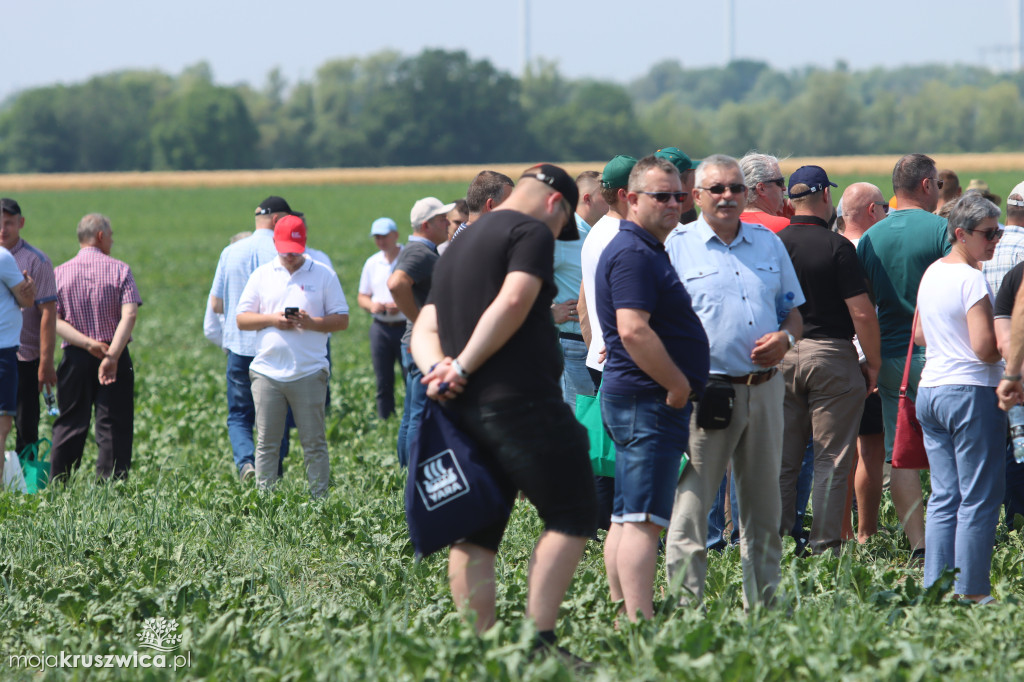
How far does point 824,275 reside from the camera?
17.9 ft

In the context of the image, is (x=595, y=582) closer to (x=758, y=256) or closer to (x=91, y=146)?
(x=758, y=256)

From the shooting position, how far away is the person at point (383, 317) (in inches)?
420

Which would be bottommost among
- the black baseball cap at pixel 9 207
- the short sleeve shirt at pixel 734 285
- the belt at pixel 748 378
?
the belt at pixel 748 378

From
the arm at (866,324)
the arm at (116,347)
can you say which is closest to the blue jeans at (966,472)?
the arm at (866,324)

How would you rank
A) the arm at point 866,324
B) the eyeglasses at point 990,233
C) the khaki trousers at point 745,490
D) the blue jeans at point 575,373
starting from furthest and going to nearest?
1. the blue jeans at point 575,373
2. the arm at point 866,324
3. the eyeglasses at point 990,233
4. the khaki trousers at point 745,490

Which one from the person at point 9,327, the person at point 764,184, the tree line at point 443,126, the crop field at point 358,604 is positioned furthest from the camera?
the tree line at point 443,126

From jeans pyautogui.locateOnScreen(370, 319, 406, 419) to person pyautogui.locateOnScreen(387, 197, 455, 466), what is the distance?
10.0 feet

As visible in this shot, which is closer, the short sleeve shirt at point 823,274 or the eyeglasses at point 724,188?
the eyeglasses at point 724,188

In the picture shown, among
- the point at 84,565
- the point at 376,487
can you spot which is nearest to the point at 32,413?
Answer: the point at 376,487

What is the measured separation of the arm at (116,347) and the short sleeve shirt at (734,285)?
14.9 feet

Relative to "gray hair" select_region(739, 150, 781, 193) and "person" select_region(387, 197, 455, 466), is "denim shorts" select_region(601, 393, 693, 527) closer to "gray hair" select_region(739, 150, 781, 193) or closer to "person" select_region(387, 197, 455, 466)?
"gray hair" select_region(739, 150, 781, 193)

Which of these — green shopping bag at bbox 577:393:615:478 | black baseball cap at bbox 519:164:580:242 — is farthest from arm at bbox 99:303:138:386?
black baseball cap at bbox 519:164:580:242

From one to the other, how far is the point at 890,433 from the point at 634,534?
6.81ft

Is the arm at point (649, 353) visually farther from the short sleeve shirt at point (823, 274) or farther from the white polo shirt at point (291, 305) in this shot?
the white polo shirt at point (291, 305)
